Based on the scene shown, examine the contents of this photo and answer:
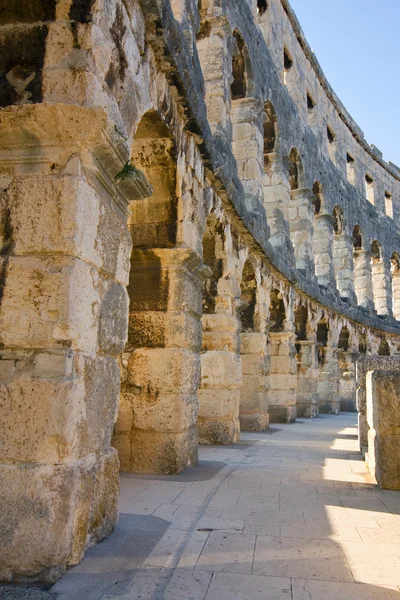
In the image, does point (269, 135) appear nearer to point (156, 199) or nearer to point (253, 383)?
point (253, 383)


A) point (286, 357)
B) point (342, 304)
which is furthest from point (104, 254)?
point (342, 304)

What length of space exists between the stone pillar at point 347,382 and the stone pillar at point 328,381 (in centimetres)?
145

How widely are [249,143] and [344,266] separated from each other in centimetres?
836

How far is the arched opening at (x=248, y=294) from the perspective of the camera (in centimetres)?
896

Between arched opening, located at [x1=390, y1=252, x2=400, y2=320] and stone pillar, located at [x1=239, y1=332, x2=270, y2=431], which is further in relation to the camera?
arched opening, located at [x1=390, y1=252, x2=400, y2=320]

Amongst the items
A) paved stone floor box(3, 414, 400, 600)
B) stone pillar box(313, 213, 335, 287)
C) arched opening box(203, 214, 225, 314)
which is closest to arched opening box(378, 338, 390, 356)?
stone pillar box(313, 213, 335, 287)

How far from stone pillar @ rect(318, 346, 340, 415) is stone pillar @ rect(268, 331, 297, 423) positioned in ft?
12.7

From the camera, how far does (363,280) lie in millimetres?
18500

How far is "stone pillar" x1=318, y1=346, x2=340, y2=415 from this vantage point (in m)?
14.8

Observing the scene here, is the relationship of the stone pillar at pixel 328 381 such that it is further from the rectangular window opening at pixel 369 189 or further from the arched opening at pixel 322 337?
the rectangular window opening at pixel 369 189

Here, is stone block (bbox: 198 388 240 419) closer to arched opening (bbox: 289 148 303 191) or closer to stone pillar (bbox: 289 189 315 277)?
stone pillar (bbox: 289 189 315 277)

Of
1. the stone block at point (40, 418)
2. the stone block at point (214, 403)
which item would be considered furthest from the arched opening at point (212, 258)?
the stone block at point (40, 418)

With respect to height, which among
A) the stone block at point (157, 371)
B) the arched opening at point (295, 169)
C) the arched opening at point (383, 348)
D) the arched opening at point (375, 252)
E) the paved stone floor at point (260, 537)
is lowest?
the paved stone floor at point (260, 537)

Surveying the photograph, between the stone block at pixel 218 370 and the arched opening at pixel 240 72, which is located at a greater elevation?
the arched opening at pixel 240 72
